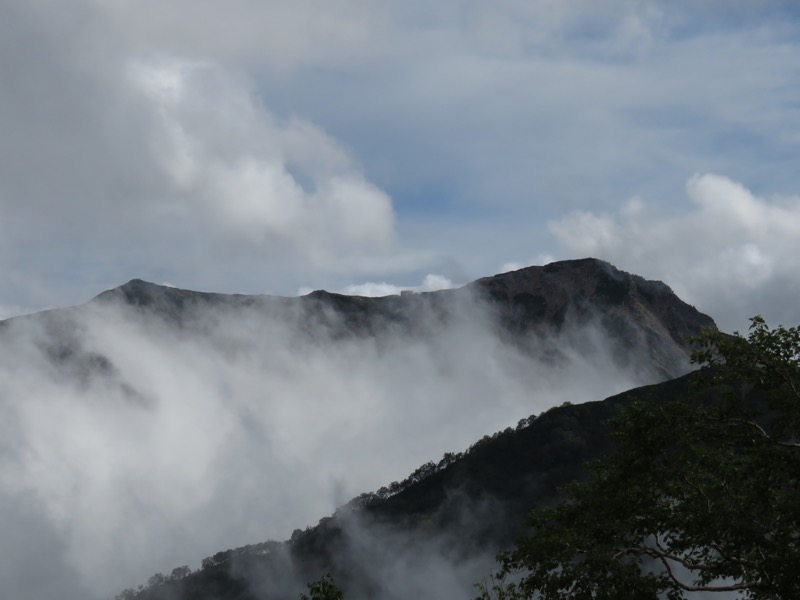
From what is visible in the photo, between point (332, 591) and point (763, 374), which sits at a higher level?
point (763, 374)

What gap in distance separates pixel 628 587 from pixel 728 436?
4.72m

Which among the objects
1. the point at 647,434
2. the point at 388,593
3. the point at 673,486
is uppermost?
the point at 647,434

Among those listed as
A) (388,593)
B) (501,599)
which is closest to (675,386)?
(388,593)

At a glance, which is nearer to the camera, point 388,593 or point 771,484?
point 771,484

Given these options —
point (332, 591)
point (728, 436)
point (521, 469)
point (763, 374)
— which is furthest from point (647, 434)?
point (521, 469)

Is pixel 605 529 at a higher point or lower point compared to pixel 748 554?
higher

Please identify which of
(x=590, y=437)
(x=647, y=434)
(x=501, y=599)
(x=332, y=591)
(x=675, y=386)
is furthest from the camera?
(x=590, y=437)

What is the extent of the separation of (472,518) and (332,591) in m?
171

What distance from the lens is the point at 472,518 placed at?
192 metres

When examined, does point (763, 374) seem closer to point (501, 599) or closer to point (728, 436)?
point (728, 436)

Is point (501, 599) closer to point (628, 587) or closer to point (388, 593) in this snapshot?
point (628, 587)

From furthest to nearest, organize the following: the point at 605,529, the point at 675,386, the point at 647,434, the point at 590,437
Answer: the point at 590,437 → the point at 675,386 → the point at 605,529 → the point at 647,434

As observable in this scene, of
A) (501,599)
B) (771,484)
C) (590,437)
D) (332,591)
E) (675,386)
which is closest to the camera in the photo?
(771,484)

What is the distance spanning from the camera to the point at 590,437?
19062 cm
